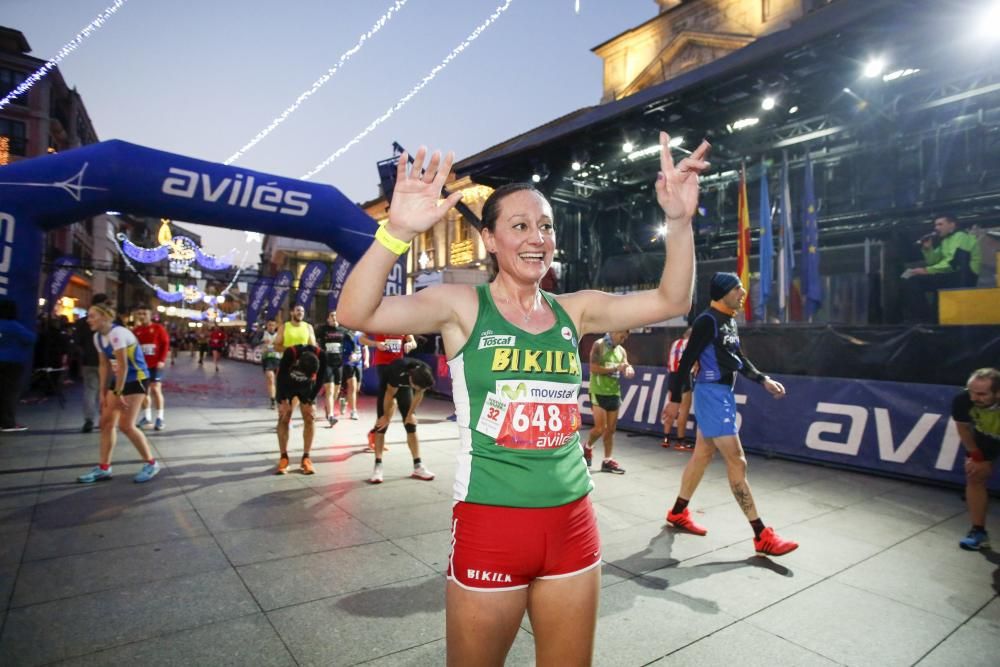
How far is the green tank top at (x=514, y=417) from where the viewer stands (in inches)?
65.6

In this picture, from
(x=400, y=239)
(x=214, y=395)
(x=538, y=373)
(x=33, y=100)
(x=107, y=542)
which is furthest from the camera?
(x=33, y=100)

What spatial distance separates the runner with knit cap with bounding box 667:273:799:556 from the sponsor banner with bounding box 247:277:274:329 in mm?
27779

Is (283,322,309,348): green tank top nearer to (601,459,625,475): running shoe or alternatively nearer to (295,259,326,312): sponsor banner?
(601,459,625,475): running shoe

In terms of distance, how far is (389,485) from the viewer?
20.7 ft

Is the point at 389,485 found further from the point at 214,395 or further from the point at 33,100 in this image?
the point at 33,100

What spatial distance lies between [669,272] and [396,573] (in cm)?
304

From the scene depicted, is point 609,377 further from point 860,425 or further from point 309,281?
point 309,281

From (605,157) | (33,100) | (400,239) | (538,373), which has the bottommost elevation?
(538,373)

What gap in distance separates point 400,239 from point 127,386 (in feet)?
19.7

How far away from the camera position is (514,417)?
1722 millimetres

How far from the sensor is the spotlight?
8992mm

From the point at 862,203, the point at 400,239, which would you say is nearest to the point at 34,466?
the point at 400,239

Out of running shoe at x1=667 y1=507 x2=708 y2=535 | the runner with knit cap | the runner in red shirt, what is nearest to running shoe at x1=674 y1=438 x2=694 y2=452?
running shoe at x1=667 y1=507 x2=708 y2=535

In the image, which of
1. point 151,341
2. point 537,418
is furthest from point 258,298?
point 537,418
